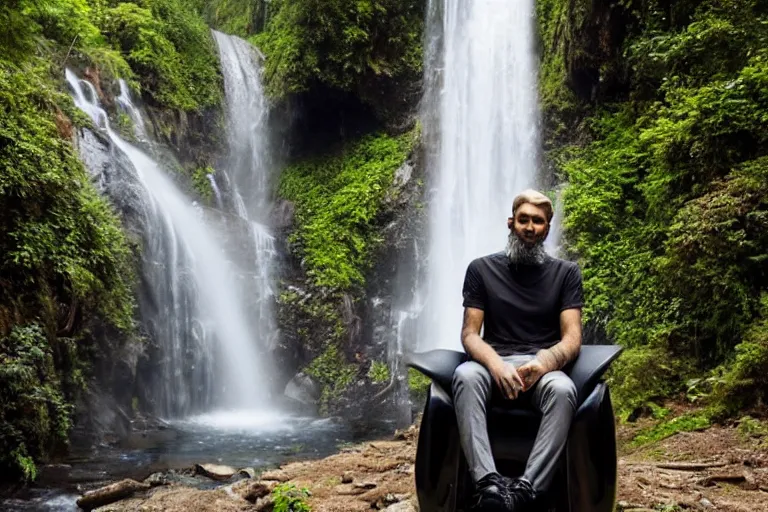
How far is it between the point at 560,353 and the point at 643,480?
5.71 ft

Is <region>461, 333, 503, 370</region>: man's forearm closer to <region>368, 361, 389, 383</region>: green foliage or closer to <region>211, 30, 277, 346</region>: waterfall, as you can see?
<region>368, 361, 389, 383</region>: green foliage

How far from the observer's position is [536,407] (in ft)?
8.60

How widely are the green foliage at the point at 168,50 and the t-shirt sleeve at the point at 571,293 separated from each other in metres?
14.8

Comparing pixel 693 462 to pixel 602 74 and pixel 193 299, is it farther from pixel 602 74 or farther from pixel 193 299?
pixel 193 299

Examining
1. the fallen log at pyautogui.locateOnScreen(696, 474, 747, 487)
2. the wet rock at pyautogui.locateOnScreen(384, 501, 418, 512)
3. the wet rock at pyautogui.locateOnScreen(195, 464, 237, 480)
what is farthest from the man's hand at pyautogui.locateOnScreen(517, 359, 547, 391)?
the wet rock at pyautogui.locateOnScreen(195, 464, 237, 480)

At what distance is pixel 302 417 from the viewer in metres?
12.2

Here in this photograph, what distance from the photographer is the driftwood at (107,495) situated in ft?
18.0

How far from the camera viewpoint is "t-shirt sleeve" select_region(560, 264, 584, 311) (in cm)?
291


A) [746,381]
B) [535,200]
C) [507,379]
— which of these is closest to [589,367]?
[507,379]

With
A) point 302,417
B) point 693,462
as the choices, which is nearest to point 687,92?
point 693,462

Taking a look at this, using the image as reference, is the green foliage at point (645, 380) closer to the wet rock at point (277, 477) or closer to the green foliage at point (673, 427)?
the green foliage at point (673, 427)

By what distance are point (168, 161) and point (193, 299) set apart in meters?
4.15

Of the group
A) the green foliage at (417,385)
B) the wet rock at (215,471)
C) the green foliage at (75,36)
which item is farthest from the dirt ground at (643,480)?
the green foliage at (75,36)

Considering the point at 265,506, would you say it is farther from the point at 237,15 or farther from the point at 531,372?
the point at 237,15
